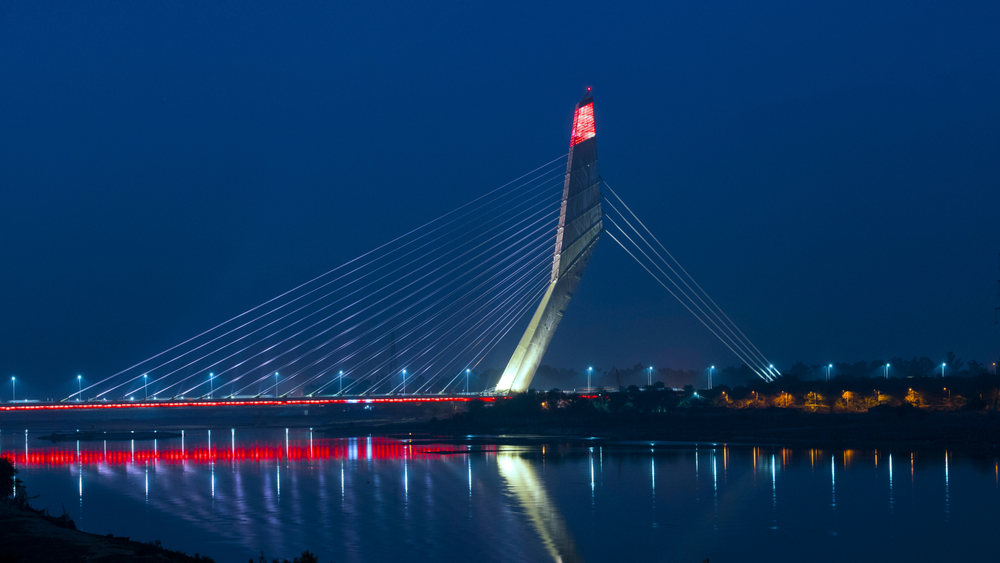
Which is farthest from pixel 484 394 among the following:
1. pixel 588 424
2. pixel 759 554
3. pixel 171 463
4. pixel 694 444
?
pixel 759 554

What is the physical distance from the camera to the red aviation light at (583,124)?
138 ft

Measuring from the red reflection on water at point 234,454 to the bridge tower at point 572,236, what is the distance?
5930 mm

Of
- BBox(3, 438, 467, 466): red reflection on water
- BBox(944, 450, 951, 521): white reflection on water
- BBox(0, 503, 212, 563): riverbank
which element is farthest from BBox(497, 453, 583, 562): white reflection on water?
BBox(3, 438, 467, 466): red reflection on water

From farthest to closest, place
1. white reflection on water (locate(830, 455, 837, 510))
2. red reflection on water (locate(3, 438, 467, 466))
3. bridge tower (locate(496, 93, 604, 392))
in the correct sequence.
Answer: bridge tower (locate(496, 93, 604, 392)) < red reflection on water (locate(3, 438, 467, 466)) < white reflection on water (locate(830, 455, 837, 510))

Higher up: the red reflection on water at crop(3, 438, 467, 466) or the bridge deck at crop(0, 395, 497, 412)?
the bridge deck at crop(0, 395, 497, 412)

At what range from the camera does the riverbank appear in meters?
12.2

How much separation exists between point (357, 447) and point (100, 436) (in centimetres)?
2667

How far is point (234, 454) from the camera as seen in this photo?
130ft

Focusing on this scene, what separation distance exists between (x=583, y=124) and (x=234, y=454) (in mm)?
22008

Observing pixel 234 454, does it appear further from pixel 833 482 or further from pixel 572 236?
pixel 833 482

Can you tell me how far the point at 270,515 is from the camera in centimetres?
2016

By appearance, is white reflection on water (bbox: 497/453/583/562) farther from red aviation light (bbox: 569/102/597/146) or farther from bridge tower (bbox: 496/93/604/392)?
red aviation light (bbox: 569/102/597/146)

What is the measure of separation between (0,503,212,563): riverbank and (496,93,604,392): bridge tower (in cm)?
2775

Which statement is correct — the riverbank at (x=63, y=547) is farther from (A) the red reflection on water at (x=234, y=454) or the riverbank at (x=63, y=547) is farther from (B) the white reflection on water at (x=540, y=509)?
(A) the red reflection on water at (x=234, y=454)
